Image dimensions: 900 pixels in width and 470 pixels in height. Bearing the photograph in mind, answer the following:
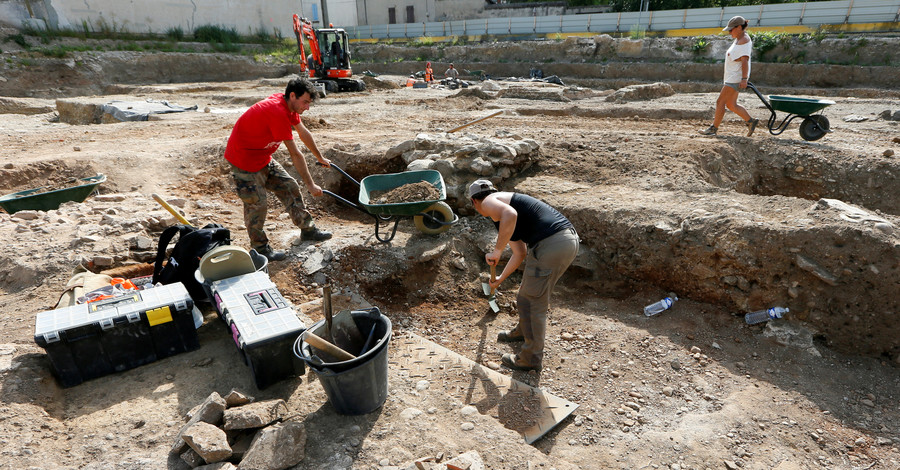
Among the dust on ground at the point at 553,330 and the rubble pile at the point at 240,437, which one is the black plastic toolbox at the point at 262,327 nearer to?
the dust on ground at the point at 553,330

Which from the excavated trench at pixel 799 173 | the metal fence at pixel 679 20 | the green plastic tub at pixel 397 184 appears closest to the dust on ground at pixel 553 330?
the excavated trench at pixel 799 173

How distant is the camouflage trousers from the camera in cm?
443

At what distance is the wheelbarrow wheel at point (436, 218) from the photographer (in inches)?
195

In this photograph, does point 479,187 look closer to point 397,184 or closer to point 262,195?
point 397,184

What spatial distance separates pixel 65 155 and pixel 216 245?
531cm

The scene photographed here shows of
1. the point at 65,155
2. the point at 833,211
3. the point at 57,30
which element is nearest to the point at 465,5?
the point at 57,30

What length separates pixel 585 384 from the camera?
3592mm

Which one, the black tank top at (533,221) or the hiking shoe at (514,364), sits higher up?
the black tank top at (533,221)

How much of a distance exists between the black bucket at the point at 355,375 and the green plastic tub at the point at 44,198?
479 centimetres

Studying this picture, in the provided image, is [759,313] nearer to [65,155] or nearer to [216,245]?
[216,245]

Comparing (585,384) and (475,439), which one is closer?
(475,439)

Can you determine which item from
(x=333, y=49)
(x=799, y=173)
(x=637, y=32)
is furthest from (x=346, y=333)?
(x=637, y=32)

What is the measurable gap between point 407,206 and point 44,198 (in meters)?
4.52

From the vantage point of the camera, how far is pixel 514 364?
3719 mm
